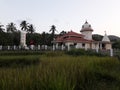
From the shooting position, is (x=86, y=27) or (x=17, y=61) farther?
(x=86, y=27)

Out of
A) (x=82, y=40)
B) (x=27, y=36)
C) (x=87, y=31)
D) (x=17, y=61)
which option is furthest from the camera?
(x=27, y=36)

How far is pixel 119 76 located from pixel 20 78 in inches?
194

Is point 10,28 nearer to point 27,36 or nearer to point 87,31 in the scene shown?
point 27,36

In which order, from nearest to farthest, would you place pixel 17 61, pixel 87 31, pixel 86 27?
pixel 17 61, pixel 87 31, pixel 86 27

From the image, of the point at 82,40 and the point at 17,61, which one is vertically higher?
the point at 82,40

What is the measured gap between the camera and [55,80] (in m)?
5.38

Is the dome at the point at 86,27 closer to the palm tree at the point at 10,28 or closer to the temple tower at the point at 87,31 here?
the temple tower at the point at 87,31

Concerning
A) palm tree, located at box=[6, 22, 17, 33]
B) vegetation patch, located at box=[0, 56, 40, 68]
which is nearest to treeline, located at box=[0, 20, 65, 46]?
palm tree, located at box=[6, 22, 17, 33]

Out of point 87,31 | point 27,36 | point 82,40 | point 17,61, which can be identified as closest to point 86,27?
point 87,31

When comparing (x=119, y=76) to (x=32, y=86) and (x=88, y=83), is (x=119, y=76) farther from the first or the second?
(x=32, y=86)

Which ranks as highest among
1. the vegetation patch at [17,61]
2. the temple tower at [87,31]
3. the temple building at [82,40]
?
the temple tower at [87,31]

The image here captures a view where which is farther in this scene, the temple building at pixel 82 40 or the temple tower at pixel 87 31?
the temple tower at pixel 87 31

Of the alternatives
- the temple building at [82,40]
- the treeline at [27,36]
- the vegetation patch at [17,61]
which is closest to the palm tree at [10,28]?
the treeline at [27,36]

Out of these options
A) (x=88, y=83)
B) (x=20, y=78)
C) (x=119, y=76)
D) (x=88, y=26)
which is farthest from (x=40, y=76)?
(x=88, y=26)
